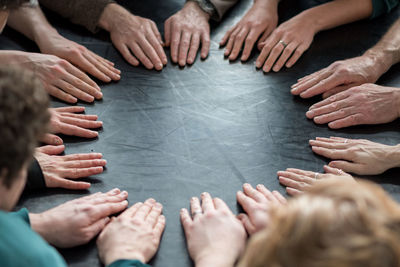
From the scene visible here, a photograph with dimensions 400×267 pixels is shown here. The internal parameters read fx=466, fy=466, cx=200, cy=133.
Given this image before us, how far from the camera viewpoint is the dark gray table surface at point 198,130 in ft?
4.17

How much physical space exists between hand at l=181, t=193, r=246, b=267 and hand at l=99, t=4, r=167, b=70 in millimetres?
628

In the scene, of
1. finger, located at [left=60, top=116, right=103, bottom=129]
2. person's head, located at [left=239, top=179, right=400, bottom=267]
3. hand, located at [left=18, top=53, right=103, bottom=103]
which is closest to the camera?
person's head, located at [left=239, top=179, right=400, bottom=267]

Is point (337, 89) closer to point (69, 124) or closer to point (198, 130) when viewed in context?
point (198, 130)

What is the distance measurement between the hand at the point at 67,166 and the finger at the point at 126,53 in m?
0.45

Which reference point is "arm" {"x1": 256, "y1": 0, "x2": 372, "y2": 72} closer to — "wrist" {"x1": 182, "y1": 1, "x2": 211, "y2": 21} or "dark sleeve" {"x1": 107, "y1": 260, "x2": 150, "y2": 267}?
"wrist" {"x1": 182, "y1": 1, "x2": 211, "y2": 21}

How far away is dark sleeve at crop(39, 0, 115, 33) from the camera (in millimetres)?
1755

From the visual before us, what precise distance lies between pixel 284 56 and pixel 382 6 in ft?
1.62

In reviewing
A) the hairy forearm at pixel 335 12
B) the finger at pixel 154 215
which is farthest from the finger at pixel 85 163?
the hairy forearm at pixel 335 12

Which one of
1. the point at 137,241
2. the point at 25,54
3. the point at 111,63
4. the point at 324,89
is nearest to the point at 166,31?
the point at 111,63

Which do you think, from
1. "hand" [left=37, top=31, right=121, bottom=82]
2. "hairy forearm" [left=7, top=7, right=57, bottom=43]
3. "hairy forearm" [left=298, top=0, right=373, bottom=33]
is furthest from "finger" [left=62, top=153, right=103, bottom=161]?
"hairy forearm" [left=298, top=0, right=373, bottom=33]

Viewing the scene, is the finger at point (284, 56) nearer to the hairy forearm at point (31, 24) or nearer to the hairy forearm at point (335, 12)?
the hairy forearm at point (335, 12)

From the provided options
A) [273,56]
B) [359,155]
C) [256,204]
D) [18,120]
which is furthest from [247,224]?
[273,56]

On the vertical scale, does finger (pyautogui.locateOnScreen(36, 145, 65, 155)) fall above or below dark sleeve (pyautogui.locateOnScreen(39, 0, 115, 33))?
below

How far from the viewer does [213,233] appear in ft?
3.72
